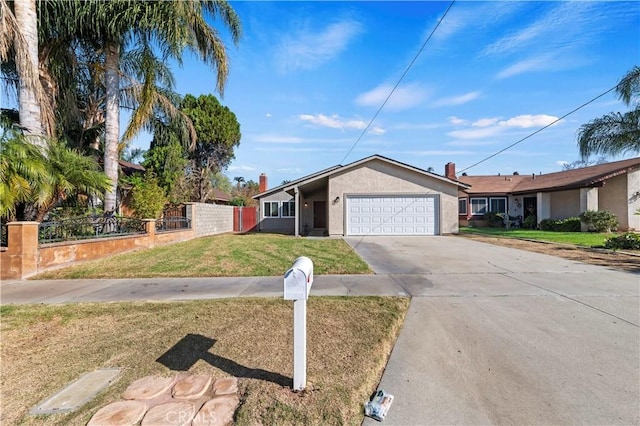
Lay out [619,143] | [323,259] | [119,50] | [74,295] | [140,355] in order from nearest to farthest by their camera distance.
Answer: [140,355] → [74,295] → [323,259] → [119,50] → [619,143]

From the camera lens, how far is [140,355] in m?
3.38

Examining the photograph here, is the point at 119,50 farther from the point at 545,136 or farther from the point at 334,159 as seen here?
the point at 545,136

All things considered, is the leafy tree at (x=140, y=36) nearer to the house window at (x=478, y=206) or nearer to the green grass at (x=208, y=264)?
the green grass at (x=208, y=264)

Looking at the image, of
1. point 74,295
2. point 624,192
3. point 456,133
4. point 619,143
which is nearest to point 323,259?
point 74,295

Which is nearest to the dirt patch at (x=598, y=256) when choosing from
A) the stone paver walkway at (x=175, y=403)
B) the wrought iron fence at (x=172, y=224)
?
the stone paver walkway at (x=175, y=403)

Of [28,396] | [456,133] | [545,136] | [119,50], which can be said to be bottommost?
[28,396]

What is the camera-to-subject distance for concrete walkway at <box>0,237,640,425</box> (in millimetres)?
2580

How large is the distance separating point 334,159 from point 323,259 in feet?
50.6

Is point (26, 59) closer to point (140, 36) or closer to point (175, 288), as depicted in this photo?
point (140, 36)

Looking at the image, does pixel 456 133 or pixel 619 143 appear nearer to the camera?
pixel 619 143

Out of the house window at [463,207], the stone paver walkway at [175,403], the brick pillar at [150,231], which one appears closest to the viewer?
the stone paver walkway at [175,403]

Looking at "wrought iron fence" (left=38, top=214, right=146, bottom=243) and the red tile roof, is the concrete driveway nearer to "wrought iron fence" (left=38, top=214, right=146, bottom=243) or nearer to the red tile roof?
"wrought iron fence" (left=38, top=214, right=146, bottom=243)

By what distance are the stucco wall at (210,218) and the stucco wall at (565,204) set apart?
23773 millimetres

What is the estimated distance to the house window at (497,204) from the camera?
87.6ft
